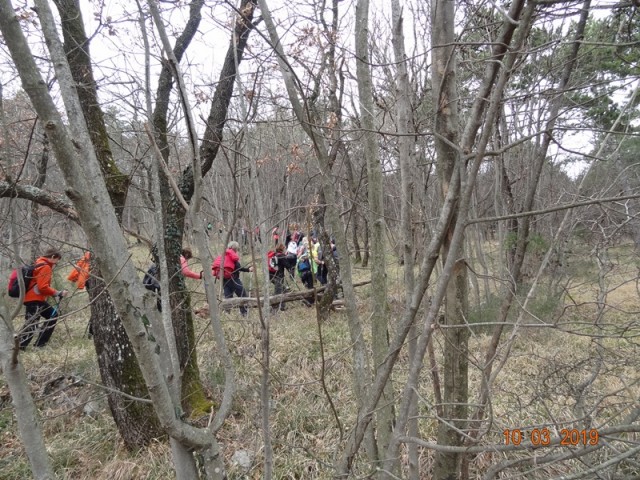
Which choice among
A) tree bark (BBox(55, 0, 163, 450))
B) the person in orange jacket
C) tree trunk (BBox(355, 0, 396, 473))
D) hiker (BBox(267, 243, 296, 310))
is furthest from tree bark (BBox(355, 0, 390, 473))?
hiker (BBox(267, 243, 296, 310))

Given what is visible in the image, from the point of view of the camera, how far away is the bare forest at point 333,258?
119 centimetres

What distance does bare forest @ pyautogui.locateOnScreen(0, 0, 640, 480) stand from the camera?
119 cm

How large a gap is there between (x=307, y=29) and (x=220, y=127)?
157cm

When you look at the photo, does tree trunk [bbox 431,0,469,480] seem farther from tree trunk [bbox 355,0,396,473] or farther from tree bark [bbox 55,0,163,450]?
tree bark [bbox 55,0,163,450]

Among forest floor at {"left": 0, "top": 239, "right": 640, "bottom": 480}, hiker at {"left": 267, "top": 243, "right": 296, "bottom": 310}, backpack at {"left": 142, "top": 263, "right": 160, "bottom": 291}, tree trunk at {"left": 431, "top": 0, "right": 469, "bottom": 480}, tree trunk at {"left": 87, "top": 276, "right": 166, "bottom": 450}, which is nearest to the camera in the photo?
tree trunk at {"left": 431, "top": 0, "right": 469, "bottom": 480}

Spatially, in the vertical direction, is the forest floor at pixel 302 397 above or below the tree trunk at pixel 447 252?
below

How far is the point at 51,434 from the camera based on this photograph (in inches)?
158

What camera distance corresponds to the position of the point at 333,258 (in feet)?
23.5

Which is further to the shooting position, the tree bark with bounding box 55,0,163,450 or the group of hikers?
the group of hikers

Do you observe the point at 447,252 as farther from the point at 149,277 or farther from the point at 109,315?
the point at 109,315
